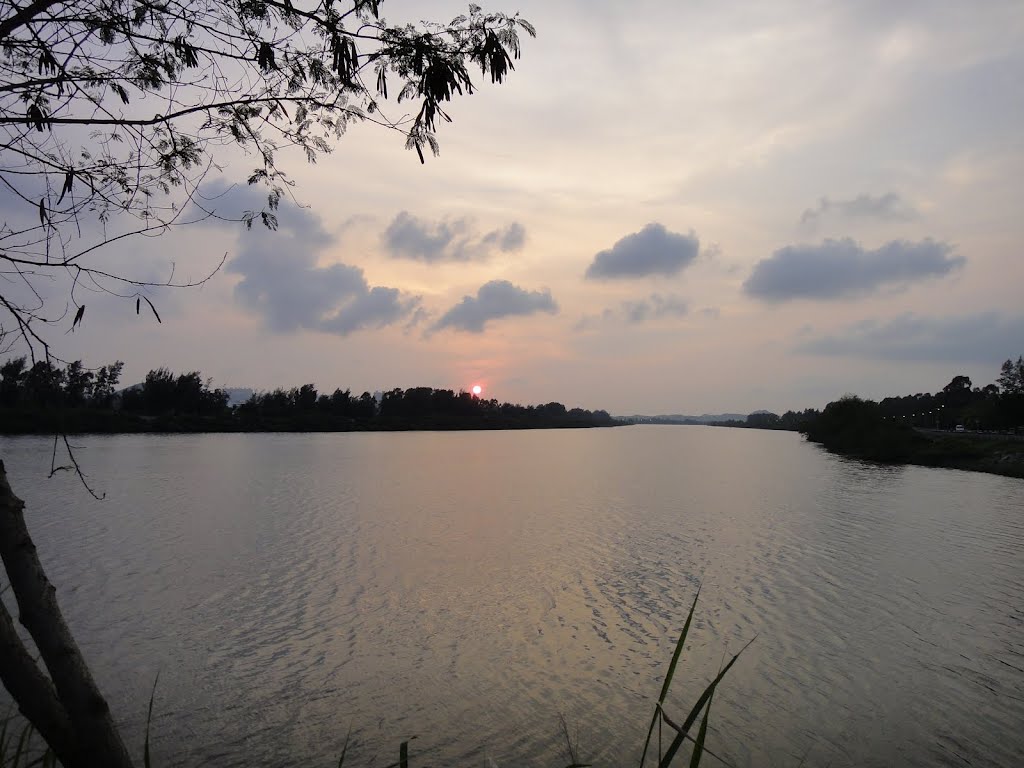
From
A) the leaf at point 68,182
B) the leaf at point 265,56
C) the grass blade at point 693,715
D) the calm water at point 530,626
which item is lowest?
the calm water at point 530,626

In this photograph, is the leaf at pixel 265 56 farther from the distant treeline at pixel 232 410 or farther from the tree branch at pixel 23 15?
the distant treeline at pixel 232 410

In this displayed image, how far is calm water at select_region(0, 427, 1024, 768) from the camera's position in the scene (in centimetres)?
823

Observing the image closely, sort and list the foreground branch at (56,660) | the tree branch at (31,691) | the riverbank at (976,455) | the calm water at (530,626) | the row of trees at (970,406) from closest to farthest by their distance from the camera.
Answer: the tree branch at (31,691), the foreground branch at (56,660), the calm water at (530,626), the riverbank at (976,455), the row of trees at (970,406)

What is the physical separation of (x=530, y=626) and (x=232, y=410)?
121 meters

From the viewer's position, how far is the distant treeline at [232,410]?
82.1m

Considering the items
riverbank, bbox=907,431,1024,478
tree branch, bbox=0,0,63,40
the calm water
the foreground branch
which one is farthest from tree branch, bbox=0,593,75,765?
riverbank, bbox=907,431,1024,478

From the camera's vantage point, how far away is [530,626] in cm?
1220

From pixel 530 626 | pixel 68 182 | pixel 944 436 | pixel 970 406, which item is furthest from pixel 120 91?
pixel 970 406

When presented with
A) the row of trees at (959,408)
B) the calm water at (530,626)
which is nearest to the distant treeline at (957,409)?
the row of trees at (959,408)

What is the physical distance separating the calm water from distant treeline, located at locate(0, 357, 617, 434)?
165 feet

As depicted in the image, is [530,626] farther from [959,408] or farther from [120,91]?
[959,408]

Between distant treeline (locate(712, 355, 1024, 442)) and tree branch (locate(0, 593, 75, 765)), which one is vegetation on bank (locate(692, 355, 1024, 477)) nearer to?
distant treeline (locate(712, 355, 1024, 442))

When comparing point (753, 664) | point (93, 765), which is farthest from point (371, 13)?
point (753, 664)

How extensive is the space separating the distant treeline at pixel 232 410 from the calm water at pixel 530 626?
50257 mm
